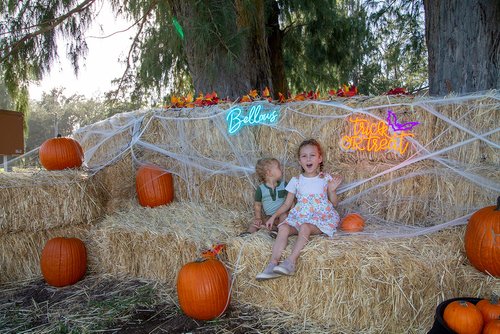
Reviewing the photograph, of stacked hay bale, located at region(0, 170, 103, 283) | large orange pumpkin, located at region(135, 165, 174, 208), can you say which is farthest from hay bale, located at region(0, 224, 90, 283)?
large orange pumpkin, located at region(135, 165, 174, 208)

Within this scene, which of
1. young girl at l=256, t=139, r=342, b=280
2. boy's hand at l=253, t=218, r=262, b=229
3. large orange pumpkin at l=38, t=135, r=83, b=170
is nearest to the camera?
young girl at l=256, t=139, r=342, b=280

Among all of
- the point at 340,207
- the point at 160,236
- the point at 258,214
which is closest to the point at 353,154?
the point at 340,207

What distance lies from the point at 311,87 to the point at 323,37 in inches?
58.9

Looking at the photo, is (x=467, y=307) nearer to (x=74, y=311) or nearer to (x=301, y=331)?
(x=301, y=331)

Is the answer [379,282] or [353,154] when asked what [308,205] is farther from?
[379,282]

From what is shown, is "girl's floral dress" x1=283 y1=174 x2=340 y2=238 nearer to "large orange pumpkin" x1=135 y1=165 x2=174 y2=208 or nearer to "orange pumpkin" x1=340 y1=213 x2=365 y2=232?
"orange pumpkin" x1=340 y1=213 x2=365 y2=232

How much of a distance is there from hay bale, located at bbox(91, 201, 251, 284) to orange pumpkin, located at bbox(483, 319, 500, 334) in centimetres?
195

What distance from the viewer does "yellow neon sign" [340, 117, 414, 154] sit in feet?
11.3

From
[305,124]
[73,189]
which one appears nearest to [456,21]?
[305,124]

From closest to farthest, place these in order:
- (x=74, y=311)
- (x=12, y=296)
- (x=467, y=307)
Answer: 1. (x=467, y=307)
2. (x=74, y=311)
3. (x=12, y=296)

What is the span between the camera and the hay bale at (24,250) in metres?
4.10

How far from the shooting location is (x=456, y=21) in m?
3.97

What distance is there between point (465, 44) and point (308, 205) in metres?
2.19

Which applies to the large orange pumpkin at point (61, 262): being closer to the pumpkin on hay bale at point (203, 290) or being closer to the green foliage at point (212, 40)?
the pumpkin on hay bale at point (203, 290)
